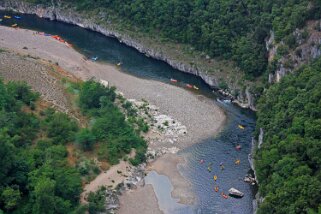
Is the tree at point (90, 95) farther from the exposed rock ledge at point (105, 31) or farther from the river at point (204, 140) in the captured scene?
the exposed rock ledge at point (105, 31)

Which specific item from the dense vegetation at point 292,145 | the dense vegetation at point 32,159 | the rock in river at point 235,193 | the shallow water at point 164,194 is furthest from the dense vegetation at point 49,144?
the dense vegetation at point 292,145

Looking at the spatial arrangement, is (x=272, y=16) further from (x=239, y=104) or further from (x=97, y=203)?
(x=97, y=203)

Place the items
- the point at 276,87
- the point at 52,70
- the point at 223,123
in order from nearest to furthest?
1. the point at 276,87
2. the point at 223,123
3. the point at 52,70

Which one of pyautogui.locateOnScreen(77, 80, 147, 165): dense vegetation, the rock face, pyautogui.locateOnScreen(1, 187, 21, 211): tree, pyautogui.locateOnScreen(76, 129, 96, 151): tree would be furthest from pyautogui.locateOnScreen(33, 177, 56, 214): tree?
the rock face

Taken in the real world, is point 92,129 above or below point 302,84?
below

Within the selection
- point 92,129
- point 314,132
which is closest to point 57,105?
point 92,129

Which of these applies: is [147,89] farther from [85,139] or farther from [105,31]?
[85,139]
